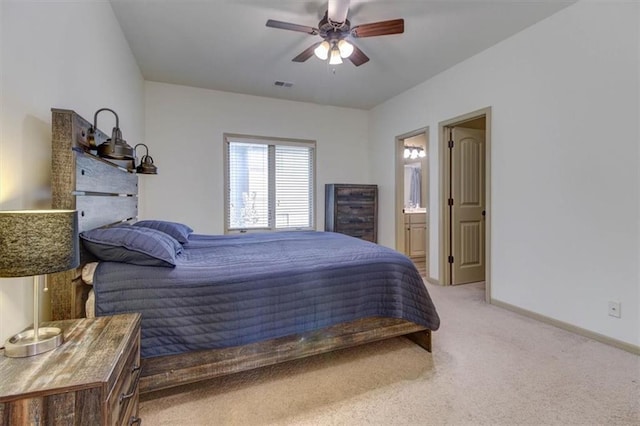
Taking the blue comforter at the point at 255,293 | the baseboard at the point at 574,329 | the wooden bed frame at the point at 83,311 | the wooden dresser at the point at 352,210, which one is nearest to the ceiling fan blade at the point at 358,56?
the blue comforter at the point at 255,293

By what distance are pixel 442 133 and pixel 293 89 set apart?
7.14 ft

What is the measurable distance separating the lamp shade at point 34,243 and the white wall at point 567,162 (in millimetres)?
3407

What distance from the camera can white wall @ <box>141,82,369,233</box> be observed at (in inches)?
161

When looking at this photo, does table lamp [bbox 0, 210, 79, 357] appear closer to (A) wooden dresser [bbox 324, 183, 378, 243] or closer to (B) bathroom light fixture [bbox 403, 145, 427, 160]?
(A) wooden dresser [bbox 324, 183, 378, 243]

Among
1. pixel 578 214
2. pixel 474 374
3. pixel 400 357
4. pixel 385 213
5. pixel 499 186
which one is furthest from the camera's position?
pixel 385 213

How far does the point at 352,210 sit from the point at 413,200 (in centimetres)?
207

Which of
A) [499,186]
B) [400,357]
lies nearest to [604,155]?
[499,186]

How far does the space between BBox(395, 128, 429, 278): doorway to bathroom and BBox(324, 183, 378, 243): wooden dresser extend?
0.44m

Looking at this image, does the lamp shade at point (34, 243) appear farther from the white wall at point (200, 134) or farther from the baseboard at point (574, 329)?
the baseboard at point (574, 329)

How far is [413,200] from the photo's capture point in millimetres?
6324

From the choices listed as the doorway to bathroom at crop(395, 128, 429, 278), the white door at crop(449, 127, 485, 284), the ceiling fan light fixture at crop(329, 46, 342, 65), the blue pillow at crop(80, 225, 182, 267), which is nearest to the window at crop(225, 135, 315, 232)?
the doorway to bathroom at crop(395, 128, 429, 278)

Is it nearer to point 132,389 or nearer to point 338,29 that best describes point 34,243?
point 132,389

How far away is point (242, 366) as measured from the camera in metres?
1.75

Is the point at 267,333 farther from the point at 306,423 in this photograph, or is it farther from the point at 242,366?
the point at 306,423
